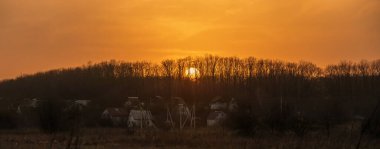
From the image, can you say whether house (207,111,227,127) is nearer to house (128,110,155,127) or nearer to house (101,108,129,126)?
house (128,110,155,127)

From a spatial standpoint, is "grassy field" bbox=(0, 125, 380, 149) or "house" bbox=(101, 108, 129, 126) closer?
"grassy field" bbox=(0, 125, 380, 149)

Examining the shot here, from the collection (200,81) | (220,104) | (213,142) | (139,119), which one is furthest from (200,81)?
(213,142)

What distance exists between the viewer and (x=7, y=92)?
137250 mm

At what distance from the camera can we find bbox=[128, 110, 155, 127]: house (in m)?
63.7

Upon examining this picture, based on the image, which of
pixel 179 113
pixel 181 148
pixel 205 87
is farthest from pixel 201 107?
pixel 181 148

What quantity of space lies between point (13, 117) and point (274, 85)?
223 ft

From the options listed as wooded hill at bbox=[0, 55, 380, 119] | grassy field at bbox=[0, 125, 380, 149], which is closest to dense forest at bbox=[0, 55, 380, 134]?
wooded hill at bbox=[0, 55, 380, 119]

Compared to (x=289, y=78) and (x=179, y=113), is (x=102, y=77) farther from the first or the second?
(x=179, y=113)

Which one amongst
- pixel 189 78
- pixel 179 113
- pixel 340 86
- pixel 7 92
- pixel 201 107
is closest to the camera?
pixel 179 113

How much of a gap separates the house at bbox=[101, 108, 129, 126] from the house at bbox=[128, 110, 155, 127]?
1.40m

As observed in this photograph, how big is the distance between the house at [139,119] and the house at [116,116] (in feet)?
4.60

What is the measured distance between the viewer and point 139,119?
220 feet

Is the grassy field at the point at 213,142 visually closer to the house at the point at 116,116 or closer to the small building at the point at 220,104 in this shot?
the house at the point at 116,116

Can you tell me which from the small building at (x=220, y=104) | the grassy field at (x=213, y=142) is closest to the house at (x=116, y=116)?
the small building at (x=220, y=104)
